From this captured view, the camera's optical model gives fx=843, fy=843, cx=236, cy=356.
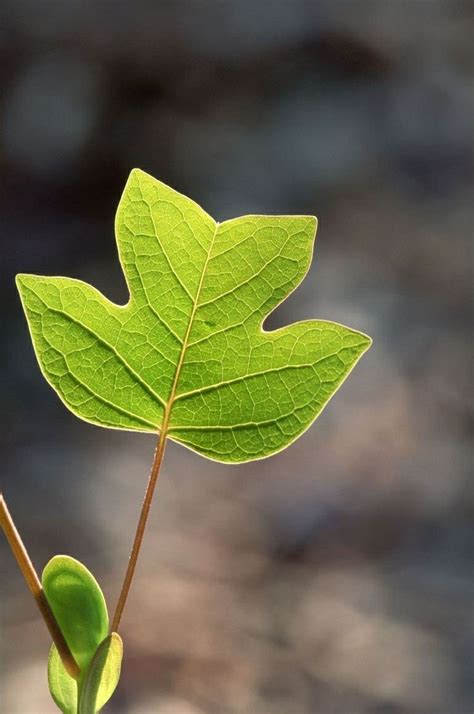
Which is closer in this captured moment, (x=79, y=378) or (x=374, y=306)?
(x=79, y=378)

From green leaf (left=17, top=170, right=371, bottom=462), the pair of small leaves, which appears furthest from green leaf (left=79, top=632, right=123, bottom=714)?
green leaf (left=17, top=170, right=371, bottom=462)

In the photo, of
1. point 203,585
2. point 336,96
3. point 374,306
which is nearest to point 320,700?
point 203,585

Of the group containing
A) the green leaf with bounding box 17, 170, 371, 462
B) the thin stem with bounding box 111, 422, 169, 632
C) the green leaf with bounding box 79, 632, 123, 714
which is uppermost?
the green leaf with bounding box 17, 170, 371, 462

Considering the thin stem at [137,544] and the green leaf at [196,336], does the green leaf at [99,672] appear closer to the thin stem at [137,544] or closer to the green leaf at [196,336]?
the thin stem at [137,544]

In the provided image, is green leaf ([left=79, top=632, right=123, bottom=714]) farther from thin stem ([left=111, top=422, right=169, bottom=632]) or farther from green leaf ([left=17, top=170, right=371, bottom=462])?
green leaf ([left=17, top=170, right=371, bottom=462])

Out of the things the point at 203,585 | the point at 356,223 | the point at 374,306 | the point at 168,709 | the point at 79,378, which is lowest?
the point at 168,709

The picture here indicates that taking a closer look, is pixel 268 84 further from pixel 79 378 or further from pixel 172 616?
pixel 79 378

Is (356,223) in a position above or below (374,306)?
above
